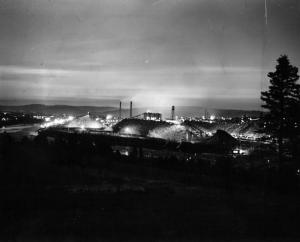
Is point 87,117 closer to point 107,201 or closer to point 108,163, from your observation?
point 108,163

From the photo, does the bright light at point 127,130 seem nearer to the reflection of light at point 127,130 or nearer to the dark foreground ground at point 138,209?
the reflection of light at point 127,130

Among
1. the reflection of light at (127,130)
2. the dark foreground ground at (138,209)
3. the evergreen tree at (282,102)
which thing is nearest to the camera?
the dark foreground ground at (138,209)

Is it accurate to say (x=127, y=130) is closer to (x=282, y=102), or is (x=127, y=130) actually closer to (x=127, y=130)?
(x=127, y=130)

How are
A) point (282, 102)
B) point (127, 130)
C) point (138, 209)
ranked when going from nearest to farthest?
1. point (138, 209)
2. point (282, 102)
3. point (127, 130)

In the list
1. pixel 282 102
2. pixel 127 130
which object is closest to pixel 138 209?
pixel 282 102

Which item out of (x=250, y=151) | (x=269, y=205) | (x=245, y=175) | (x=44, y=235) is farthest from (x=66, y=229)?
(x=250, y=151)

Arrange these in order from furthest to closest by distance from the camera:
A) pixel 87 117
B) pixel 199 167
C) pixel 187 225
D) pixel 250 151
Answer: pixel 87 117
pixel 250 151
pixel 199 167
pixel 187 225

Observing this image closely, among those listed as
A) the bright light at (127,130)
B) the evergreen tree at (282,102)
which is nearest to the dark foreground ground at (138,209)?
the evergreen tree at (282,102)
